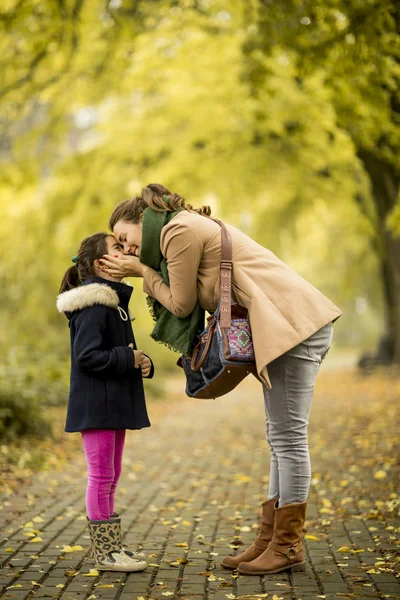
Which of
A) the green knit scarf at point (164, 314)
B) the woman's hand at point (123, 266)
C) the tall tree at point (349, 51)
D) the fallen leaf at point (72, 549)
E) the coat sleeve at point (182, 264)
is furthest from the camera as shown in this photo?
the tall tree at point (349, 51)

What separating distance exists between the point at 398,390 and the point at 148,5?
772cm

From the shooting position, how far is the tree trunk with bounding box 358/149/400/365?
1366cm

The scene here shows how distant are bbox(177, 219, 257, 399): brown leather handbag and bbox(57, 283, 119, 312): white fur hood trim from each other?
53 cm

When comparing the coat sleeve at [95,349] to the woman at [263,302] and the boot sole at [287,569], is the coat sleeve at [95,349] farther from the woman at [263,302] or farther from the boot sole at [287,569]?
the boot sole at [287,569]

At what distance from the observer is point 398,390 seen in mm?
13844

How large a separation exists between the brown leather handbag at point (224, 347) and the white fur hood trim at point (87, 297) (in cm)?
53

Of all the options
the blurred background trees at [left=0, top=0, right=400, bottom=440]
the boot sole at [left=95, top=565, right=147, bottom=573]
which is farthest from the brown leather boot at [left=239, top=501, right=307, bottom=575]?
the blurred background trees at [left=0, top=0, right=400, bottom=440]

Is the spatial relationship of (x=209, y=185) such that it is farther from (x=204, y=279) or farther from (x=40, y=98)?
(x=204, y=279)

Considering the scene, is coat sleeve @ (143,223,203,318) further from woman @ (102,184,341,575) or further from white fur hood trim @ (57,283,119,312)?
white fur hood trim @ (57,283,119,312)

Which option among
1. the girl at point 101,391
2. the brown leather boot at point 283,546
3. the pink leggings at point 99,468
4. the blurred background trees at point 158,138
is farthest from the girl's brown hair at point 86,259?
the blurred background trees at point 158,138

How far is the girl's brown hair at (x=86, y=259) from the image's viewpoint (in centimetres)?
402

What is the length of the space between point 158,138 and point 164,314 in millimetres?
10669

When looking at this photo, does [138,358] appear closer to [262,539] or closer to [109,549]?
[109,549]

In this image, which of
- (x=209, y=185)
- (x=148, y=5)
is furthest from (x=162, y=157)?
(x=148, y=5)
